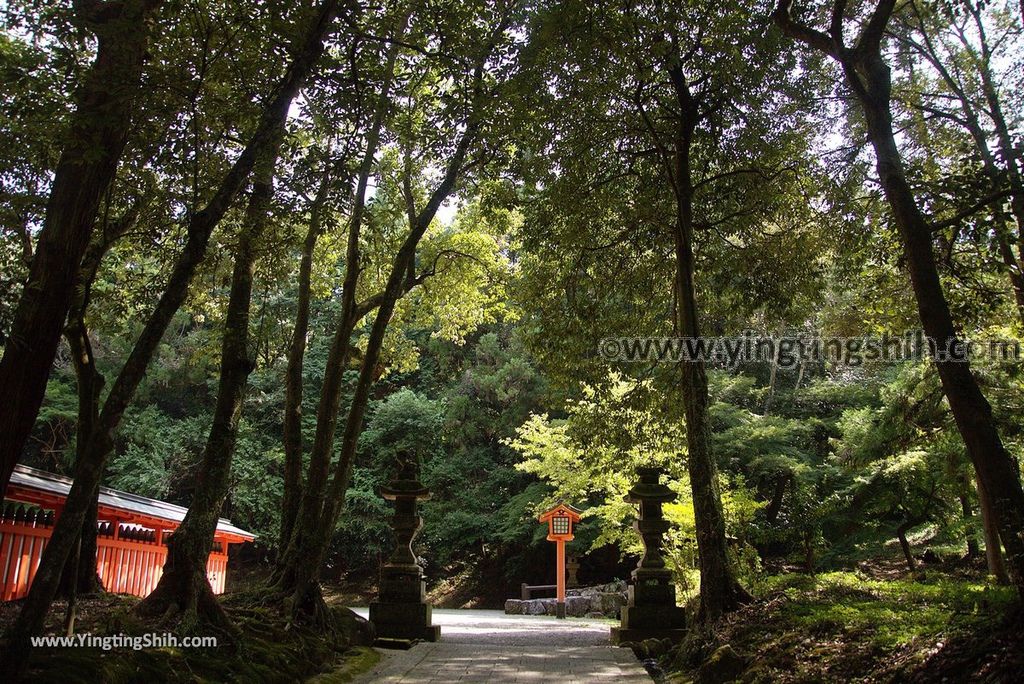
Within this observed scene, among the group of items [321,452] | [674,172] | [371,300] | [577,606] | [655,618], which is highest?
[674,172]

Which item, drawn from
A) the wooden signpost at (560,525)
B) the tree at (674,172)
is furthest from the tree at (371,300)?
the wooden signpost at (560,525)

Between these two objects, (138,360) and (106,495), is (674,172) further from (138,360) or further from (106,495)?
(106,495)

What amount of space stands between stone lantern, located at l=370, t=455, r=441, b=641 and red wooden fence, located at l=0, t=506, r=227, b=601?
307 centimetres

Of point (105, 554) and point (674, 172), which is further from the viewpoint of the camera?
point (105, 554)

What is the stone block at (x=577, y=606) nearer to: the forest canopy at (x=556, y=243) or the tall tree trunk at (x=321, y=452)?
the forest canopy at (x=556, y=243)

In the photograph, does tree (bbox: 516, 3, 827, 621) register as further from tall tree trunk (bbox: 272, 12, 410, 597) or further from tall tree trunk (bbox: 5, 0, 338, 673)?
tall tree trunk (bbox: 5, 0, 338, 673)

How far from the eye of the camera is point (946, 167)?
437 inches

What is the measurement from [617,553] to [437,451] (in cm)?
699

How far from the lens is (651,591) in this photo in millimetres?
8930

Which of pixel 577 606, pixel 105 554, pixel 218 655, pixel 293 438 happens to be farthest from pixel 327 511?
pixel 577 606

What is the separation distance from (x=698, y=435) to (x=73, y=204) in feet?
21.0

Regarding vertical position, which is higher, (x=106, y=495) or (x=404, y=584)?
(x=106, y=495)

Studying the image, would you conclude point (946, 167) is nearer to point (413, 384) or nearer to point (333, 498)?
point (333, 498)

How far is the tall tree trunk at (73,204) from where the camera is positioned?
14.2 feet
